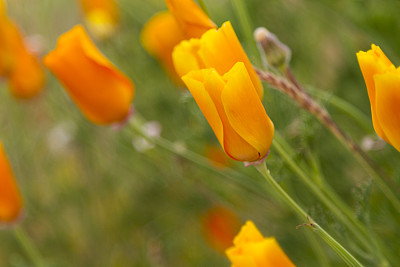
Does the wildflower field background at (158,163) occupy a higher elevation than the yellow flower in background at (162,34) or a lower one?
lower

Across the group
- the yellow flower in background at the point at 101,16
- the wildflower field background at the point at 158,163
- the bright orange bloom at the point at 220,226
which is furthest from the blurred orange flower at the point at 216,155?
the yellow flower in background at the point at 101,16

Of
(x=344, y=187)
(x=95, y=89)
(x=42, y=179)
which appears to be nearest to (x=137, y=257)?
(x=42, y=179)

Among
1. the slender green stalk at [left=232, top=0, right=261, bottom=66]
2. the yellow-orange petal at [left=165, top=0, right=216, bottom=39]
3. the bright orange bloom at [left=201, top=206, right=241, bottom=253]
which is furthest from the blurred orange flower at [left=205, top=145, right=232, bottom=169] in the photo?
the yellow-orange petal at [left=165, top=0, right=216, bottom=39]

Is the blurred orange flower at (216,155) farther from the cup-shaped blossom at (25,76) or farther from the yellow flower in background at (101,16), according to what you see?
the yellow flower in background at (101,16)

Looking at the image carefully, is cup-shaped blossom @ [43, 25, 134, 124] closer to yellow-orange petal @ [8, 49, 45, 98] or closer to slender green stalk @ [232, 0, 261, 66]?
slender green stalk @ [232, 0, 261, 66]

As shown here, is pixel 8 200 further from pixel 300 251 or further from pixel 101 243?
pixel 101 243

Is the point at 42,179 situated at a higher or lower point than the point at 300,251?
lower
